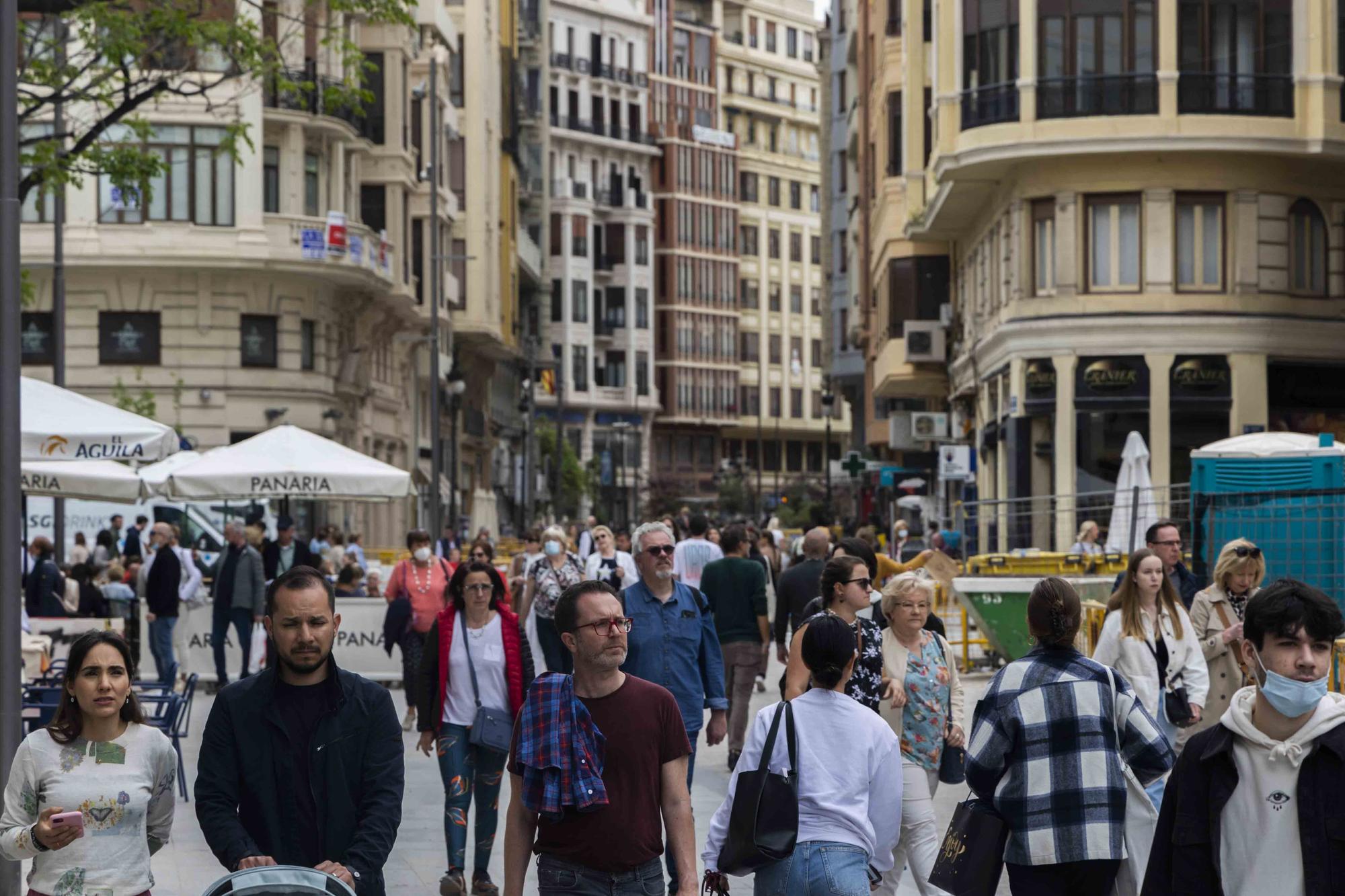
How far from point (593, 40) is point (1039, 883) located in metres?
111

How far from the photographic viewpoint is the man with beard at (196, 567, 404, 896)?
5.60 metres

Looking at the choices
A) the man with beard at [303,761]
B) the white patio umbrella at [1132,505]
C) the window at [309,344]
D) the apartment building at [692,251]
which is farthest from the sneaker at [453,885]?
the apartment building at [692,251]

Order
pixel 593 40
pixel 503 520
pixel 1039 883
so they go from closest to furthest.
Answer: pixel 1039 883 < pixel 503 520 < pixel 593 40

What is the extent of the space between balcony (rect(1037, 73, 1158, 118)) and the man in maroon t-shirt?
27.8 metres

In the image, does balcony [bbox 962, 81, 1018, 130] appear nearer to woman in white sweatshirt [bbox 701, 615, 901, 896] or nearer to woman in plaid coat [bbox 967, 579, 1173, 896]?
woman in plaid coat [bbox 967, 579, 1173, 896]

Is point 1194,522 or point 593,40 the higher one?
point 593,40

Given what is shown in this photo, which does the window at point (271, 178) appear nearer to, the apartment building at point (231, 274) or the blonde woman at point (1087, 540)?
the apartment building at point (231, 274)

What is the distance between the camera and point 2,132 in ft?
30.0

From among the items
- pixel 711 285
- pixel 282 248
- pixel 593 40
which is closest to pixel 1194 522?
pixel 282 248

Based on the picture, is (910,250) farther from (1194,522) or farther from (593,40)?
(593,40)

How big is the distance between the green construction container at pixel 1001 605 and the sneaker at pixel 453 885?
11.1 m

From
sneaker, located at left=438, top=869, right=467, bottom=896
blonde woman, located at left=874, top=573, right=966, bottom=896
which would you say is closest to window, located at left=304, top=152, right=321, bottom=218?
sneaker, located at left=438, top=869, right=467, bottom=896

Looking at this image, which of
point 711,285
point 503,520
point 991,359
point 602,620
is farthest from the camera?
point 711,285

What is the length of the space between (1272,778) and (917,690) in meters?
4.49
